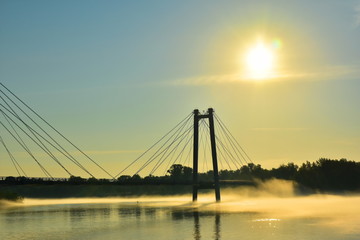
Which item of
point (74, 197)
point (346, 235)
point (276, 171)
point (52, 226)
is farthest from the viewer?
point (74, 197)

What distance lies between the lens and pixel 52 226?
200ft

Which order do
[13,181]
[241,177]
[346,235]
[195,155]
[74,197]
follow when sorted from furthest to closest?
1. [74,197]
2. [241,177]
3. [195,155]
4. [13,181]
5. [346,235]

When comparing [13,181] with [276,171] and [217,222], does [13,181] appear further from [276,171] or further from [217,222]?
[276,171]

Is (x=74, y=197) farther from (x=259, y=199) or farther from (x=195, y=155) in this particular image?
(x=195, y=155)

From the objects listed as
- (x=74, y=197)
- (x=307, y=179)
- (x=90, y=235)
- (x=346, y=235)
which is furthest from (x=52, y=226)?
(x=74, y=197)

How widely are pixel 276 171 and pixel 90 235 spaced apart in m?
112

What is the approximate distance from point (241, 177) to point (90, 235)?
273ft

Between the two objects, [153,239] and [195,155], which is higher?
[195,155]

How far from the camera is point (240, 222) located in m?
62.4

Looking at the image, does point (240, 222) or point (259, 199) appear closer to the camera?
point (240, 222)

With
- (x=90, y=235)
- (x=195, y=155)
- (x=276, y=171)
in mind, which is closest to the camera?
(x=90, y=235)

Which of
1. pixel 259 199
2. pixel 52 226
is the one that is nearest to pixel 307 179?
pixel 259 199

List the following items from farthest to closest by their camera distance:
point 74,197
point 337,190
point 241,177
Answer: point 74,197 → point 337,190 → point 241,177

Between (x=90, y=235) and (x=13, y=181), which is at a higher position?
(x=13, y=181)
